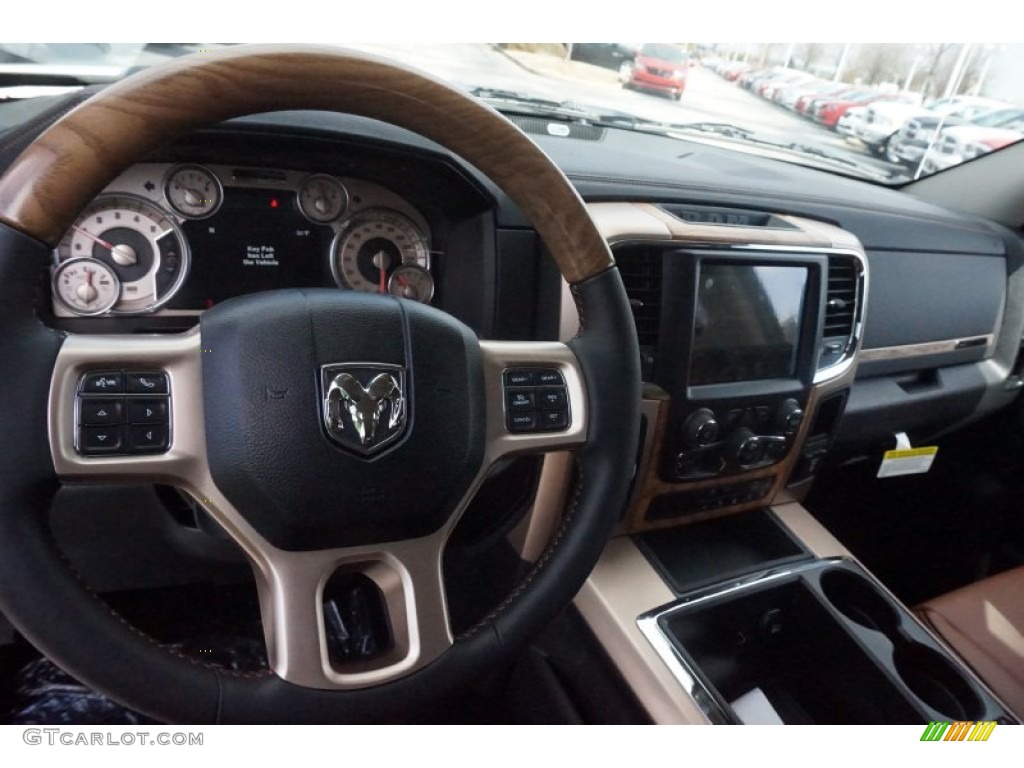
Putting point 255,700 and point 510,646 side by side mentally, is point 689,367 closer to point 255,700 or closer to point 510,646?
point 510,646

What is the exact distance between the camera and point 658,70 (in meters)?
1.47

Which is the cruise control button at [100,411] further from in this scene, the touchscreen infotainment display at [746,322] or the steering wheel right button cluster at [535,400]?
the touchscreen infotainment display at [746,322]

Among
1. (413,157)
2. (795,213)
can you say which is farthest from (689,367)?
(413,157)

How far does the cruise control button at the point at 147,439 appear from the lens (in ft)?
2.30

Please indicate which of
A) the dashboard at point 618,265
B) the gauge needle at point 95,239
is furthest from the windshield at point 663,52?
the gauge needle at point 95,239

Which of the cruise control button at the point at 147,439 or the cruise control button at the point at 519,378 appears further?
the cruise control button at the point at 519,378

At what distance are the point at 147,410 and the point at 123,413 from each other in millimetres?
20

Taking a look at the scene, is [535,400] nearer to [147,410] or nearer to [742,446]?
[147,410]

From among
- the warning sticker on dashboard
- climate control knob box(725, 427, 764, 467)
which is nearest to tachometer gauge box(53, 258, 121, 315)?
climate control knob box(725, 427, 764, 467)

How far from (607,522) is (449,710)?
1.93ft

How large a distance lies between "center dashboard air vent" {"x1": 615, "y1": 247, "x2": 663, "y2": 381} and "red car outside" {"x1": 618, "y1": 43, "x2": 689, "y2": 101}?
0.39 metres

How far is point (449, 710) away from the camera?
4.21 ft

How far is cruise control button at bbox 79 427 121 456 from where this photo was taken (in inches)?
27.0

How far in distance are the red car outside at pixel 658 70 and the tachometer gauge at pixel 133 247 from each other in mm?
818
